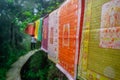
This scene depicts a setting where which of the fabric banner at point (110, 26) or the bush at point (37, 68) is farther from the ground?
the fabric banner at point (110, 26)

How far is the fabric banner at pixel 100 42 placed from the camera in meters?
2.19

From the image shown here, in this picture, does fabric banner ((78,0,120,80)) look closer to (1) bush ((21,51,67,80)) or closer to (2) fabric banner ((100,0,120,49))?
(2) fabric banner ((100,0,120,49))

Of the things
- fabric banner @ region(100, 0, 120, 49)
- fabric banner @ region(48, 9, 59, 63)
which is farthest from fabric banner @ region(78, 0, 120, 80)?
fabric banner @ region(48, 9, 59, 63)

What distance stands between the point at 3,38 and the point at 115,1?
1225cm

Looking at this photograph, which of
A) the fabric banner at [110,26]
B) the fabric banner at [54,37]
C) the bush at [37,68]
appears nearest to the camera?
the fabric banner at [110,26]

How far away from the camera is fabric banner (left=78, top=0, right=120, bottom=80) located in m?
2.19

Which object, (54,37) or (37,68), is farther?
(37,68)

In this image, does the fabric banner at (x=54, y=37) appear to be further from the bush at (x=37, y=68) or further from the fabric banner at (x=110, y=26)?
the bush at (x=37, y=68)

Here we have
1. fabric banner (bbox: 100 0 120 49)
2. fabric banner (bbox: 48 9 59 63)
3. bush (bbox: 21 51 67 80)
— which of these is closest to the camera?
fabric banner (bbox: 100 0 120 49)

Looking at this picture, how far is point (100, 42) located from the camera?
2.53 m


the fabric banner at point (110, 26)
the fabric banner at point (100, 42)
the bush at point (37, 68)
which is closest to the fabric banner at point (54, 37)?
the fabric banner at point (100, 42)

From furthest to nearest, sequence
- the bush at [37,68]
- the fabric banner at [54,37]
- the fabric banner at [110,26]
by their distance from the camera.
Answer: the bush at [37,68]
the fabric banner at [54,37]
the fabric banner at [110,26]

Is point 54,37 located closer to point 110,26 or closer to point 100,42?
point 100,42

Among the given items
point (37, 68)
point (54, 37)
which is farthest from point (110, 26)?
point (37, 68)
